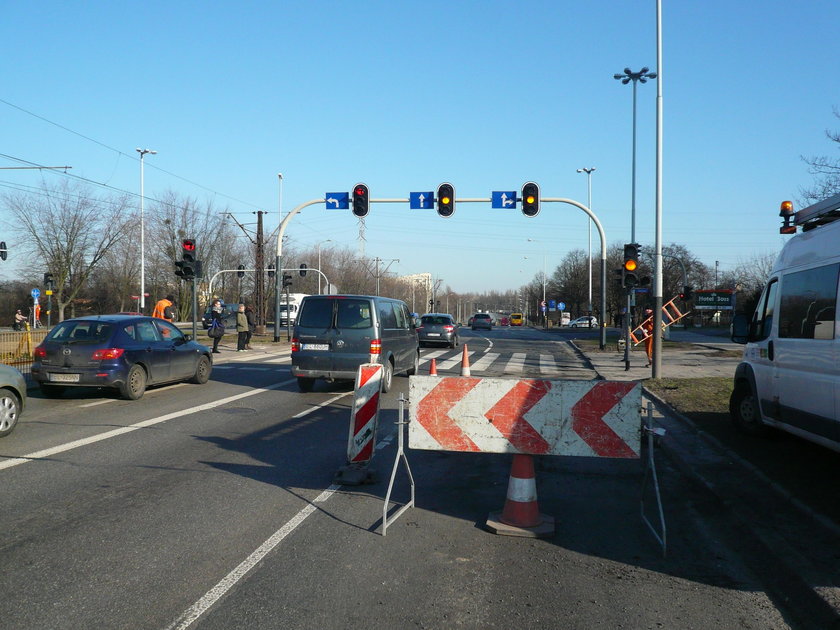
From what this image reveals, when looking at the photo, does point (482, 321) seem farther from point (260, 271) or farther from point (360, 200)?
point (360, 200)

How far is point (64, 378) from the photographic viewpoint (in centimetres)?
1251

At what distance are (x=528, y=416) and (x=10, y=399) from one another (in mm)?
7185

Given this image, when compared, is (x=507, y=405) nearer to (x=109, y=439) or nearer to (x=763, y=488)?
(x=763, y=488)

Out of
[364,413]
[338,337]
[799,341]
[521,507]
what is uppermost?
[799,341]

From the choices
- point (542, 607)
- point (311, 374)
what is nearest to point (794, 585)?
point (542, 607)

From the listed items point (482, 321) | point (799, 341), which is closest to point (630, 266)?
point (799, 341)

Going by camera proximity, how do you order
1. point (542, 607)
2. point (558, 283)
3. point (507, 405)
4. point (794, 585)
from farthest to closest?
1. point (558, 283)
2. point (507, 405)
3. point (794, 585)
4. point (542, 607)

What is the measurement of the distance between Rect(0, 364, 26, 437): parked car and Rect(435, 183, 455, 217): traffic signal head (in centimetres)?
1636

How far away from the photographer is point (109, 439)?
363 inches

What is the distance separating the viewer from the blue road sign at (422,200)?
82.4 feet

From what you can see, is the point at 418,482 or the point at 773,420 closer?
the point at 418,482

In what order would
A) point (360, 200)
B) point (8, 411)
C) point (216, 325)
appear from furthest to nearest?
1. point (360, 200)
2. point (216, 325)
3. point (8, 411)

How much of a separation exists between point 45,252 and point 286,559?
5057cm

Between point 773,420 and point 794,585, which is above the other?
point 773,420
